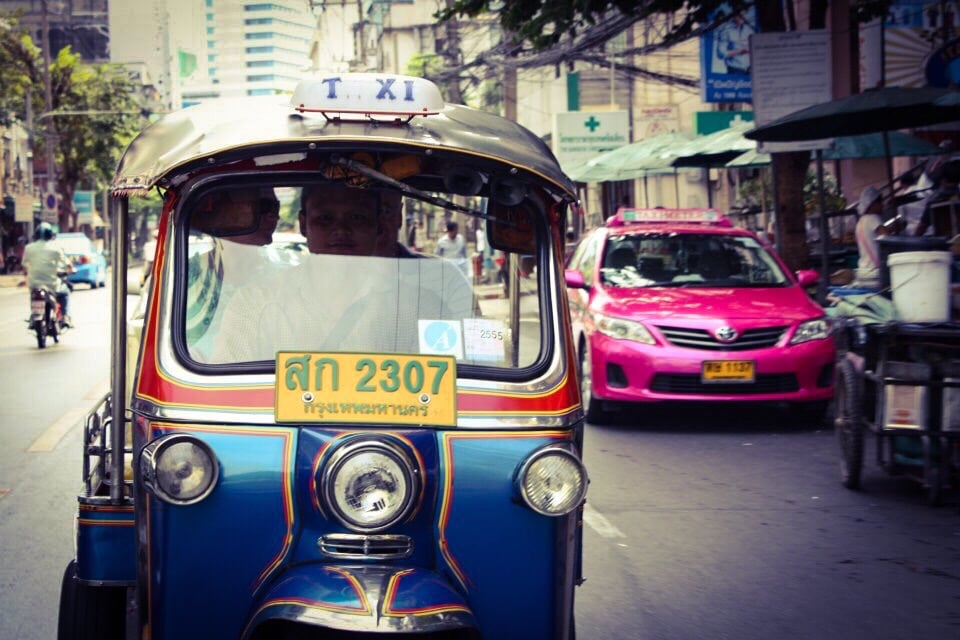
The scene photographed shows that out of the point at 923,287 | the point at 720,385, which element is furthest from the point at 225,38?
the point at 923,287

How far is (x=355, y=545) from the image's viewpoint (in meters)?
3.17

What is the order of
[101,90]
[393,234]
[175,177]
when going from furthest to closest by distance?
[101,90] < [393,234] < [175,177]

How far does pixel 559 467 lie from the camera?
3.23 m

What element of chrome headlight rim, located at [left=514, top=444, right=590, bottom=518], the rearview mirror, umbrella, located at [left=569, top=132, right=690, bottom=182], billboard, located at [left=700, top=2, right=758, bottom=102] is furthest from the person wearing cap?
umbrella, located at [left=569, top=132, right=690, bottom=182]

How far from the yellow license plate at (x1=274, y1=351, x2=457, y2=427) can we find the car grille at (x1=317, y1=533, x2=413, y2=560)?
0.30 metres

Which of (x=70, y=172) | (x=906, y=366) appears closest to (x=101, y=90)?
(x=70, y=172)

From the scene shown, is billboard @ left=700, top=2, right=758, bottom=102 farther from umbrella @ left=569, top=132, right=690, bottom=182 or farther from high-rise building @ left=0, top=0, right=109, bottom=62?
high-rise building @ left=0, top=0, right=109, bottom=62

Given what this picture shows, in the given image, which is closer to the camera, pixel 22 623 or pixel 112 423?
pixel 112 423

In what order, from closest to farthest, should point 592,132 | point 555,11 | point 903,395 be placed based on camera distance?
point 903,395 → point 555,11 → point 592,132

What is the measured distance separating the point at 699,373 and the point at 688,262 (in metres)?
1.49

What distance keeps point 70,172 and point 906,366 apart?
48.6m

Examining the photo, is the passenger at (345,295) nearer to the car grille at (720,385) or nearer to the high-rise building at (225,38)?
the high-rise building at (225,38)

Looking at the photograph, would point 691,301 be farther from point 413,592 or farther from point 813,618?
point 413,592

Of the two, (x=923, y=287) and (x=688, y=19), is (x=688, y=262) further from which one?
(x=688, y=19)
